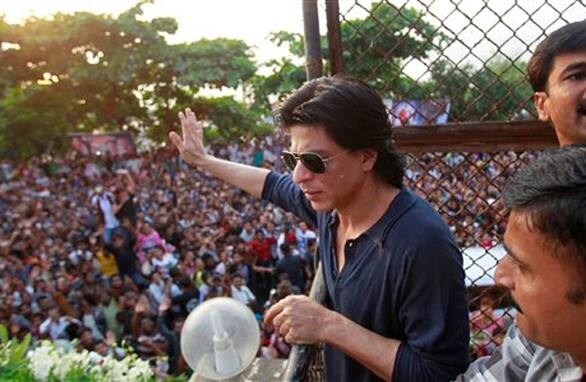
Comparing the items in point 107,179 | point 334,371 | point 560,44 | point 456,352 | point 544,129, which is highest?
point 560,44

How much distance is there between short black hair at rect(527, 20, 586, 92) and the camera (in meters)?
1.52

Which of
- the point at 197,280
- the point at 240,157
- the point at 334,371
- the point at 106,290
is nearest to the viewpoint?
the point at 334,371

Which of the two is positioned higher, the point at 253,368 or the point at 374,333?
the point at 374,333

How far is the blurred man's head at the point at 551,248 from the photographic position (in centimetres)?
89

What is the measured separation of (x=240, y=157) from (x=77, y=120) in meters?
7.03

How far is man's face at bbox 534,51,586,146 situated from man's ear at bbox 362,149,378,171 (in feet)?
1.42

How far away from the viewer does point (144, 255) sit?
1079cm

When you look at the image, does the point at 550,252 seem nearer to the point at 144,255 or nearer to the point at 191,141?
the point at 191,141

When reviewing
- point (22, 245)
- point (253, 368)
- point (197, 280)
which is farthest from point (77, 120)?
point (253, 368)

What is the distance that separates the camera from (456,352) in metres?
1.44

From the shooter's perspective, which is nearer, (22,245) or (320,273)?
(320,273)

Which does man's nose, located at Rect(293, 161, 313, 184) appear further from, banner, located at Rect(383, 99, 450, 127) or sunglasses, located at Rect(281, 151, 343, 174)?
banner, located at Rect(383, 99, 450, 127)

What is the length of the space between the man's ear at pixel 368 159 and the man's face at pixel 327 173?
11 mm

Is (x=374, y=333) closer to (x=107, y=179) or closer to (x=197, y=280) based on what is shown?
(x=197, y=280)
